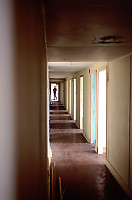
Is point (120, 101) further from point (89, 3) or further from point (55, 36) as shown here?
point (89, 3)

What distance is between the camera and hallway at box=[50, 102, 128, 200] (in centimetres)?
373

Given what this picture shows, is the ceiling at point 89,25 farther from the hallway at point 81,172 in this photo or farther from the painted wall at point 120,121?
the hallway at point 81,172

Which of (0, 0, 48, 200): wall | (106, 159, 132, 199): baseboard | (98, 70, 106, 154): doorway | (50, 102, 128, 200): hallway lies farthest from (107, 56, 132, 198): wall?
(0, 0, 48, 200): wall

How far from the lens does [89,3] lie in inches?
59.8

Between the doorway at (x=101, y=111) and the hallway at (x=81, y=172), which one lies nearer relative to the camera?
the hallway at (x=81, y=172)

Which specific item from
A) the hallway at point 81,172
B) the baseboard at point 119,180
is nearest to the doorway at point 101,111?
the hallway at point 81,172

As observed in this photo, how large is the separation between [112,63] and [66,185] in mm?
2610

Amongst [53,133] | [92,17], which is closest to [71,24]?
[92,17]

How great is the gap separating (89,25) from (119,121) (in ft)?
7.92

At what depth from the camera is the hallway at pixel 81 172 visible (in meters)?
3.73

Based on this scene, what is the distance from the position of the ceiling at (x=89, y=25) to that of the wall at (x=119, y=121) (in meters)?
0.74

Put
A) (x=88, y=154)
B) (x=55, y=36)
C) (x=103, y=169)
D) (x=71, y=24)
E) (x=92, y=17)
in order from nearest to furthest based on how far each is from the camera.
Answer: (x=92, y=17) → (x=71, y=24) → (x=55, y=36) → (x=103, y=169) → (x=88, y=154)

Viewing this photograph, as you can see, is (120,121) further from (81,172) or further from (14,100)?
(14,100)

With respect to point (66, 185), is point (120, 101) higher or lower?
higher
